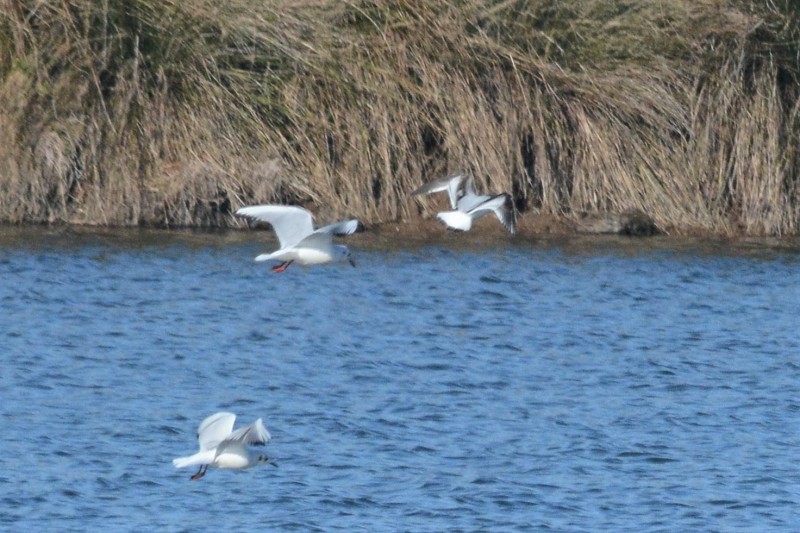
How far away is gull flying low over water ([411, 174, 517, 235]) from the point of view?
9906mm

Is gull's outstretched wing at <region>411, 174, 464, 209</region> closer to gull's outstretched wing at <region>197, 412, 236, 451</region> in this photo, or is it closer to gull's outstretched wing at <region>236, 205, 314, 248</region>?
gull's outstretched wing at <region>236, 205, 314, 248</region>

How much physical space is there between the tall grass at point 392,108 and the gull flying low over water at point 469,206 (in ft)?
9.19

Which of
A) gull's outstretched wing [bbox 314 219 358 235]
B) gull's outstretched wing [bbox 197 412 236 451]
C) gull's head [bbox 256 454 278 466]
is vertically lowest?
gull's head [bbox 256 454 278 466]

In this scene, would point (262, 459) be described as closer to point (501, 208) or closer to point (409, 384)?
point (409, 384)

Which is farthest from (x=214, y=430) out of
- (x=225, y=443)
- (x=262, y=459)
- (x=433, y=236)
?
(x=433, y=236)

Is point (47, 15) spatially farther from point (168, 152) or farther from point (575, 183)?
point (575, 183)

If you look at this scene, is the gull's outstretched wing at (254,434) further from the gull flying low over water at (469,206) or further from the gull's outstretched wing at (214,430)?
the gull flying low over water at (469,206)

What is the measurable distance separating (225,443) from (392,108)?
7.39m

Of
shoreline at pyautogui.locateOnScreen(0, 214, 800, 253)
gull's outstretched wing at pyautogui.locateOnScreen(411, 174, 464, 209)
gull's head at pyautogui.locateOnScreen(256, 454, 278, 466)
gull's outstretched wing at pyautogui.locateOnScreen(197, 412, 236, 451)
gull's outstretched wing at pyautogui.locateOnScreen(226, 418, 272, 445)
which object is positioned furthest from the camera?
shoreline at pyautogui.locateOnScreen(0, 214, 800, 253)

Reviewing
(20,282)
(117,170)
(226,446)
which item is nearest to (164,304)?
(20,282)

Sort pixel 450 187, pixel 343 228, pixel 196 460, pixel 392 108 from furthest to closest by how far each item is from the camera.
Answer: pixel 392 108, pixel 450 187, pixel 343 228, pixel 196 460

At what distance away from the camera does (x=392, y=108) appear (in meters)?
13.9

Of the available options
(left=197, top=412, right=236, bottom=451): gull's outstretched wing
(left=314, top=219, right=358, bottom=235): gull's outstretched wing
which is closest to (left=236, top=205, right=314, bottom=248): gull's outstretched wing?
(left=314, top=219, right=358, bottom=235): gull's outstretched wing

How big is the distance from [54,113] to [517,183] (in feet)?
13.8
